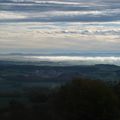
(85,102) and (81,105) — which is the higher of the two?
(85,102)

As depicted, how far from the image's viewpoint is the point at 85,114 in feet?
177

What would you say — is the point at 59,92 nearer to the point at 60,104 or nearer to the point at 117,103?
the point at 60,104

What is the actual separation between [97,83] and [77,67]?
85347 millimetres

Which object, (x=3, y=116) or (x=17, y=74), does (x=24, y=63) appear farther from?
(x=3, y=116)

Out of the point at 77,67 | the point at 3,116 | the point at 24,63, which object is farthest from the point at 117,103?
the point at 24,63

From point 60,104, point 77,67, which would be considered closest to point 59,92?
point 60,104

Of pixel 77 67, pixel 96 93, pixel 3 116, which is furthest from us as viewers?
pixel 77 67

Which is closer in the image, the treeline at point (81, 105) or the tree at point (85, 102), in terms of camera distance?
the treeline at point (81, 105)

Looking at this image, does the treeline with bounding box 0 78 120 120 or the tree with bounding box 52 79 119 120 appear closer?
the treeline with bounding box 0 78 120 120

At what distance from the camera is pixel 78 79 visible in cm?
5709

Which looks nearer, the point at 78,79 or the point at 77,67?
the point at 78,79

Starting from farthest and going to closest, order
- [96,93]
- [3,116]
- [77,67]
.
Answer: [77,67], [96,93], [3,116]

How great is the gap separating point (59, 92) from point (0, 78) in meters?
89.5

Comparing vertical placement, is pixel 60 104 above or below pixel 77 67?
above
